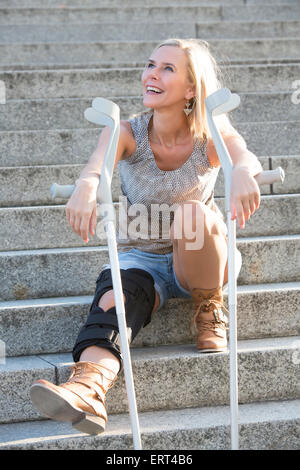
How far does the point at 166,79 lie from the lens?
2.56 metres

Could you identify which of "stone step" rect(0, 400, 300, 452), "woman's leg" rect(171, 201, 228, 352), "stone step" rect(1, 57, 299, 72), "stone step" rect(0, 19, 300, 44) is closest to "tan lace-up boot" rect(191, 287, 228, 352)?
"woman's leg" rect(171, 201, 228, 352)

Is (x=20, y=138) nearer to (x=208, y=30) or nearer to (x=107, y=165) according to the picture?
(x=107, y=165)

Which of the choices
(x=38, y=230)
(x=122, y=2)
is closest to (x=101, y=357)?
(x=38, y=230)

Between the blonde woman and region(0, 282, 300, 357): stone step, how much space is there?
0.30 ft

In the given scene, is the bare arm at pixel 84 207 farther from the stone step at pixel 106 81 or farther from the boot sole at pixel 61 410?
the stone step at pixel 106 81

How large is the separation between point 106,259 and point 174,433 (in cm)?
88

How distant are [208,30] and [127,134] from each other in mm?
2937

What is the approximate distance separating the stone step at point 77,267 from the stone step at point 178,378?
0.40m

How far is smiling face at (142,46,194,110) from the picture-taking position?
2.55 metres

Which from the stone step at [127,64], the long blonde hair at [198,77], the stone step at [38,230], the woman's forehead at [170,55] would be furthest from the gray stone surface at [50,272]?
the stone step at [127,64]

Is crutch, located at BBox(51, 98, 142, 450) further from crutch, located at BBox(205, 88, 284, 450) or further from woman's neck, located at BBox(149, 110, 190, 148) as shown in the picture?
woman's neck, located at BBox(149, 110, 190, 148)

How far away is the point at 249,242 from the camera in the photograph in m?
2.99

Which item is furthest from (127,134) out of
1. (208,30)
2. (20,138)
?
(208,30)

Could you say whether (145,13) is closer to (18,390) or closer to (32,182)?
(32,182)
